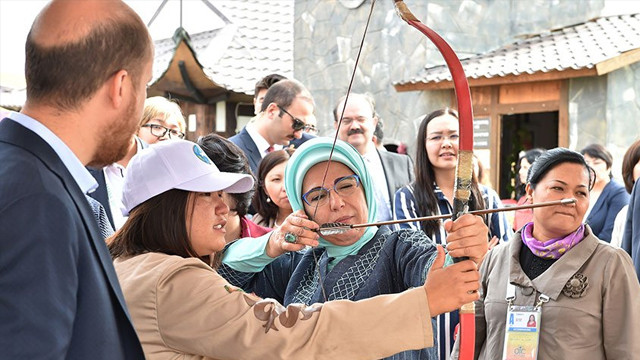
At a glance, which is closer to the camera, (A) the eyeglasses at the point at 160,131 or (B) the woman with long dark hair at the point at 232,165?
(B) the woman with long dark hair at the point at 232,165

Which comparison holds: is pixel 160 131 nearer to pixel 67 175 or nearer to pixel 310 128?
pixel 310 128

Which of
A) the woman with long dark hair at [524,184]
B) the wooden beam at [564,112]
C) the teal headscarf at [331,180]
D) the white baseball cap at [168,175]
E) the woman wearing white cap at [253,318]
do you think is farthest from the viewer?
the wooden beam at [564,112]

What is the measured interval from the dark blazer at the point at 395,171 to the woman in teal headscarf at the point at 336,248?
6.86ft

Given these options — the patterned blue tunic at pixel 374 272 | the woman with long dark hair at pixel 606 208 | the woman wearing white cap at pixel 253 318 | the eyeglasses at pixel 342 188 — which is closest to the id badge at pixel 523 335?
the patterned blue tunic at pixel 374 272

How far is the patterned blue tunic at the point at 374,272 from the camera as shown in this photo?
2.06 m

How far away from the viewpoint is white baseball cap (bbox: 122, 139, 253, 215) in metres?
1.78

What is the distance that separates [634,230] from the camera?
3479 millimetres

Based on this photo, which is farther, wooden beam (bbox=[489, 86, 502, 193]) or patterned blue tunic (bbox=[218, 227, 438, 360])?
wooden beam (bbox=[489, 86, 502, 193])

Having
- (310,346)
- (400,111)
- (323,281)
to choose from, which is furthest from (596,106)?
(310,346)

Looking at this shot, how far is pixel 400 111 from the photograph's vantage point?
11258 millimetres

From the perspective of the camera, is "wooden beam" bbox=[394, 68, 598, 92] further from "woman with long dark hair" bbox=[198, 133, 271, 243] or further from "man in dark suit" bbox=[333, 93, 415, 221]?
"woman with long dark hair" bbox=[198, 133, 271, 243]

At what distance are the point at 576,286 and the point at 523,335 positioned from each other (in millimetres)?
247

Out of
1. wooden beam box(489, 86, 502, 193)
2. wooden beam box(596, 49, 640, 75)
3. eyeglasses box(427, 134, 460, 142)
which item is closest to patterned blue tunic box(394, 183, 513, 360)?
eyeglasses box(427, 134, 460, 142)

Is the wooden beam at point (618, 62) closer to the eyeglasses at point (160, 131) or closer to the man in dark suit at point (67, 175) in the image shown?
the eyeglasses at point (160, 131)
